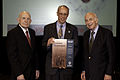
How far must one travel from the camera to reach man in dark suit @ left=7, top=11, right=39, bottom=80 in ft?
7.68

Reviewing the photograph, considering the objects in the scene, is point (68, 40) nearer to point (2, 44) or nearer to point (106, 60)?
point (106, 60)

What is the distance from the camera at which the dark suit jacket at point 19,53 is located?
7.66ft

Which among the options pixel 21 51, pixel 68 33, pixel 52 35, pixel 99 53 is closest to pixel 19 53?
pixel 21 51

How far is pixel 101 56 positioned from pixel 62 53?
0.52m

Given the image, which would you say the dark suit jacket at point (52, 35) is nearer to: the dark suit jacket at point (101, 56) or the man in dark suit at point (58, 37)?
the man in dark suit at point (58, 37)

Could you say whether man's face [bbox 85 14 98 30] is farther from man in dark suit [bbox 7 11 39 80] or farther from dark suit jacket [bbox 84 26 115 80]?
man in dark suit [bbox 7 11 39 80]

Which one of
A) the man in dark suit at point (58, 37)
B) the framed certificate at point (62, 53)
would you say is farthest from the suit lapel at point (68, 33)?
the framed certificate at point (62, 53)

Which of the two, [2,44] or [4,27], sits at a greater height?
[4,27]

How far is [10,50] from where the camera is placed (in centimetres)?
233

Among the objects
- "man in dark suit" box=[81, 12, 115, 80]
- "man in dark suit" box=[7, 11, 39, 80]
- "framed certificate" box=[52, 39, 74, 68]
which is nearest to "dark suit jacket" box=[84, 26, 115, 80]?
"man in dark suit" box=[81, 12, 115, 80]

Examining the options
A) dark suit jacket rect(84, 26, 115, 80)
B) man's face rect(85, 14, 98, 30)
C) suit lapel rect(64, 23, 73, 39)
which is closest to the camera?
dark suit jacket rect(84, 26, 115, 80)

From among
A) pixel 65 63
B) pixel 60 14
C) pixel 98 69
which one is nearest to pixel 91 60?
pixel 98 69

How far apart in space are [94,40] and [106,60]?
316mm

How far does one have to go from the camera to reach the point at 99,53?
7.75 ft
